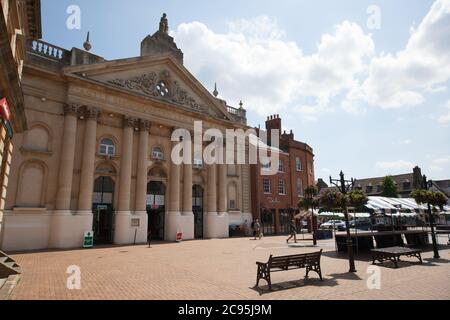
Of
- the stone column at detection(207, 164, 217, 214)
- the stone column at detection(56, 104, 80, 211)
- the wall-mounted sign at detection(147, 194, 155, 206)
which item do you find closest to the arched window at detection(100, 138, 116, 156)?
the stone column at detection(56, 104, 80, 211)

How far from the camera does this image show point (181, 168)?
2705cm

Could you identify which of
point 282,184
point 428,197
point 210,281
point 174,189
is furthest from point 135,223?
point 282,184

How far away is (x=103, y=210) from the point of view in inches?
906

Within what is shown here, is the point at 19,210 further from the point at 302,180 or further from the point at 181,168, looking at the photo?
the point at 302,180

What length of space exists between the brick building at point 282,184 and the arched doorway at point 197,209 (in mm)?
7039

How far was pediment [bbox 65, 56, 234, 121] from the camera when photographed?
896 inches

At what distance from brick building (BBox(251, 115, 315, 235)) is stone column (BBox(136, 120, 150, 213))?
1395cm

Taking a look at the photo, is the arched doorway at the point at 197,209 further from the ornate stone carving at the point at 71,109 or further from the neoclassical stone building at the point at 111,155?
the ornate stone carving at the point at 71,109

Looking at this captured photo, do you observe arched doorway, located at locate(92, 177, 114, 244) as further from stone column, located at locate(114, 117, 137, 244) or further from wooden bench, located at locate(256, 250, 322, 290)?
wooden bench, located at locate(256, 250, 322, 290)

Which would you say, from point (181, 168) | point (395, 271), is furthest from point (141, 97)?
point (395, 271)

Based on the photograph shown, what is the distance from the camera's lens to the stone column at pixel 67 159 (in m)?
19.5

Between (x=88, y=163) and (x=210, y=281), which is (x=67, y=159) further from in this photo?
(x=210, y=281)
